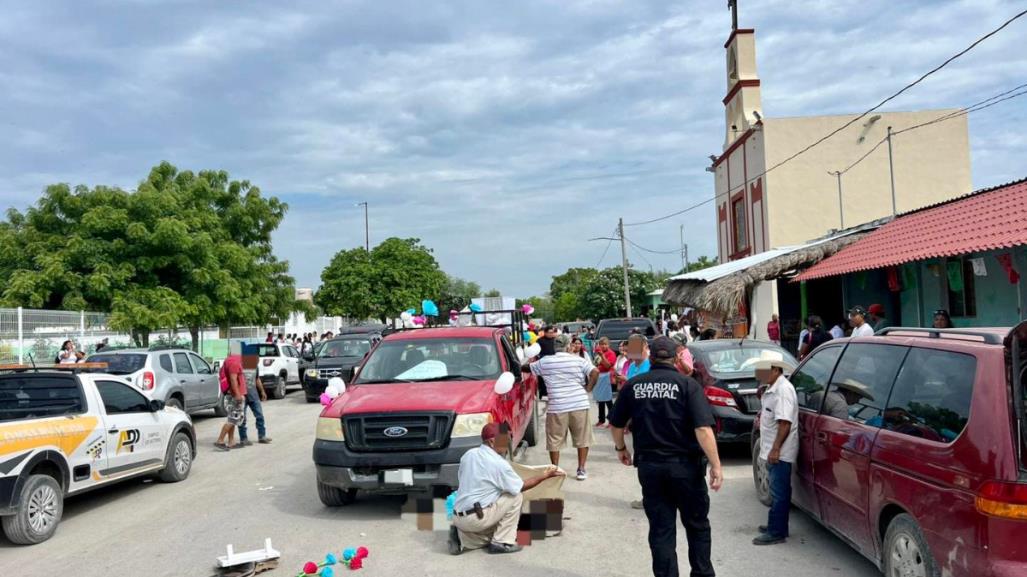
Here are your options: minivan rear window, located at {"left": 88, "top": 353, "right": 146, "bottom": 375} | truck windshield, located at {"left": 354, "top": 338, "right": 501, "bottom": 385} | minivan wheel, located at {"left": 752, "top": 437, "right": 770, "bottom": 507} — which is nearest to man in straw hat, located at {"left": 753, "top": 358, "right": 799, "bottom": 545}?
minivan wheel, located at {"left": 752, "top": 437, "right": 770, "bottom": 507}

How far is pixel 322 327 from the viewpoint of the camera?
51.1 m

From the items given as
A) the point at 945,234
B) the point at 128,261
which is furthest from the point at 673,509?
the point at 128,261

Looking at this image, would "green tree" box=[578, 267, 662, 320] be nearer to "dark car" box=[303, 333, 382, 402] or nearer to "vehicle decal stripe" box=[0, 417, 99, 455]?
"dark car" box=[303, 333, 382, 402]

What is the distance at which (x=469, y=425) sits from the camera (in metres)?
7.41

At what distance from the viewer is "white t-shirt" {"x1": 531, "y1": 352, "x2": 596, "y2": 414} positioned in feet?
28.9

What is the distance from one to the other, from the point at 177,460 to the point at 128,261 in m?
15.3

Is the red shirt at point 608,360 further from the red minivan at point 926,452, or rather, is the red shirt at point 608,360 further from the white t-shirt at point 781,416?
the red minivan at point 926,452

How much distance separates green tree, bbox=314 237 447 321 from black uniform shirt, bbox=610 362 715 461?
145 feet

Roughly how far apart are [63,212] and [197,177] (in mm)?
8106

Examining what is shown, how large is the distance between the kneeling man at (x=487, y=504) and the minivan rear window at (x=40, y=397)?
4.38m

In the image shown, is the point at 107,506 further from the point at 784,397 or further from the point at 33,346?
the point at 33,346

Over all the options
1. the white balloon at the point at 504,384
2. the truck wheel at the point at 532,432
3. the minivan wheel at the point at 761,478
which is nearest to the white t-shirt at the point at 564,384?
the white balloon at the point at 504,384

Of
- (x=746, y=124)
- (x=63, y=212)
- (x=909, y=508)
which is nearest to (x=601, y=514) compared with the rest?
(x=909, y=508)

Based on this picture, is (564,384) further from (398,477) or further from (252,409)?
(252,409)
